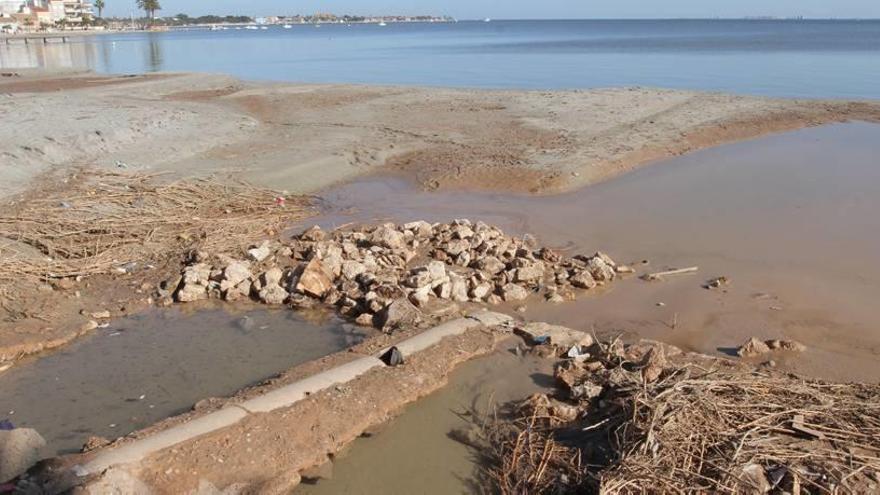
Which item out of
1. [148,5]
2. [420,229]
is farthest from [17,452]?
[148,5]

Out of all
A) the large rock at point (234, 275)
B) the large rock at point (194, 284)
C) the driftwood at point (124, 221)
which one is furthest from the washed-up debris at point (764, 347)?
the driftwood at point (124, 221)

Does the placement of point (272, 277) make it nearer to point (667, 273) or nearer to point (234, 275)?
point (234, 275)

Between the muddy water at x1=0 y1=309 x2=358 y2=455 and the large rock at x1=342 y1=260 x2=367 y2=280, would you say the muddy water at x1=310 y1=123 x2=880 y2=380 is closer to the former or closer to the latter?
the large rock at x1=342 y1=260 x2=367 y2=280

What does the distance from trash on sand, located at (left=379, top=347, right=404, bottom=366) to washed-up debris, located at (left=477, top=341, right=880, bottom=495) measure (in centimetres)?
88

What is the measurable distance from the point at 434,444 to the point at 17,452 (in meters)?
2.45

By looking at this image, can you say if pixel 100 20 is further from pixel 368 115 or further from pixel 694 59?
pixel 368 115

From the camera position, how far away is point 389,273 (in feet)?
22.9

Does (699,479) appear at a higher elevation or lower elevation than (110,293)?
higher

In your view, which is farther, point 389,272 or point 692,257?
point 692,257

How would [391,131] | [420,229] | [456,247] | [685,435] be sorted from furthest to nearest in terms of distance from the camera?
[391,131] → [420,229] → [456,247] → [685,435]

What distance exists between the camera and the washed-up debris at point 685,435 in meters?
3.54

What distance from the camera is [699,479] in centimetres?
358

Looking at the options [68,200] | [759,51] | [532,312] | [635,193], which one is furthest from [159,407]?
[759,51]

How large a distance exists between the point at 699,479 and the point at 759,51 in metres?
45.7
